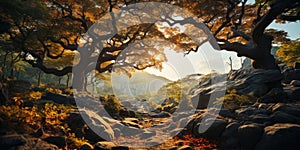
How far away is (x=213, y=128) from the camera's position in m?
7.23

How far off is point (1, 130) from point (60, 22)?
35.7 feet

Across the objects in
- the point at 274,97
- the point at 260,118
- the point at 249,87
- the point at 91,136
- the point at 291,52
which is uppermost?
the point at 291,52

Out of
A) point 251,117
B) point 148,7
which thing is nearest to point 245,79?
point 251,117

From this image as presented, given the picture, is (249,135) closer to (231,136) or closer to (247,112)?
(231,136)

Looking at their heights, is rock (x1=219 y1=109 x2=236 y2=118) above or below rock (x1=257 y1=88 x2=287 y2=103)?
below

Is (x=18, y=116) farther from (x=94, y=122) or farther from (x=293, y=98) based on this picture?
(x=293, y=98)

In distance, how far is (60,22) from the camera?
14.2 m

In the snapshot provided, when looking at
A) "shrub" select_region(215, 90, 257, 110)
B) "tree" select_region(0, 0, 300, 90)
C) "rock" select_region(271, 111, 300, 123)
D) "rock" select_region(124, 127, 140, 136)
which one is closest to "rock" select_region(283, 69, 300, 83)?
"tree" select_region(0, 0, 300, 90)

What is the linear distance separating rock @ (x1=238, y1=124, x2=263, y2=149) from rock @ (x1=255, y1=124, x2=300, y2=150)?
214mm

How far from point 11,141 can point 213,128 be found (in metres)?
6.32

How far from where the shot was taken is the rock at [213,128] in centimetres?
714

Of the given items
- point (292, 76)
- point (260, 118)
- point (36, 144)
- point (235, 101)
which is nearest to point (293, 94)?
point (235, 101)

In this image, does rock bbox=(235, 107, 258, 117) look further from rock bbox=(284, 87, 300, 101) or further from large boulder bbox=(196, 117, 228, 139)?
rock bbox=(284, 87, 300, 101)

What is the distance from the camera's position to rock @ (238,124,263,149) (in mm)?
6012
